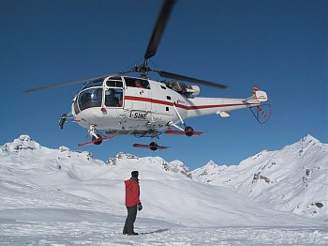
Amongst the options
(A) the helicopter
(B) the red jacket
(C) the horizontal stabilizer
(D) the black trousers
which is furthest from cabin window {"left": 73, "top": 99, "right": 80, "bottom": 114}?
(C) the horizontal stabilizer

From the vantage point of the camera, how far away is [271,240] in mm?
13258

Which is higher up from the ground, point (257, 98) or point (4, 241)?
point (257, 98)

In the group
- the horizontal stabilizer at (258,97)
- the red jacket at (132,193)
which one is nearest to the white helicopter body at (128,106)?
the horizontal stabilizer at (258,97)

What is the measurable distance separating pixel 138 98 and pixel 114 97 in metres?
1.22

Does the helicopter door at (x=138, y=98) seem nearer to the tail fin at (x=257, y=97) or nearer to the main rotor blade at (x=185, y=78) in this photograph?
the main rotor blade at (x=185, y=78)

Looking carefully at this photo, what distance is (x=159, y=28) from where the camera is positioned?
1644 cm

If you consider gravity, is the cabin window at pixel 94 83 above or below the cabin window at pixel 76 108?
above

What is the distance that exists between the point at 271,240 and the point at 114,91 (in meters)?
12.1

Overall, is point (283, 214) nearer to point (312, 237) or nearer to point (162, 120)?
point (162, 120)

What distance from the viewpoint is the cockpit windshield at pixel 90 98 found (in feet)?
74.7

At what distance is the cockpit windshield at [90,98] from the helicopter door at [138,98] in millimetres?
1352

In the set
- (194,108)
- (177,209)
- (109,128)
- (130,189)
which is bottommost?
(130,189)

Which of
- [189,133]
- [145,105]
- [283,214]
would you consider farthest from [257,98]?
[283,214]

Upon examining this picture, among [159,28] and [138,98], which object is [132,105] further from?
[159,28]
